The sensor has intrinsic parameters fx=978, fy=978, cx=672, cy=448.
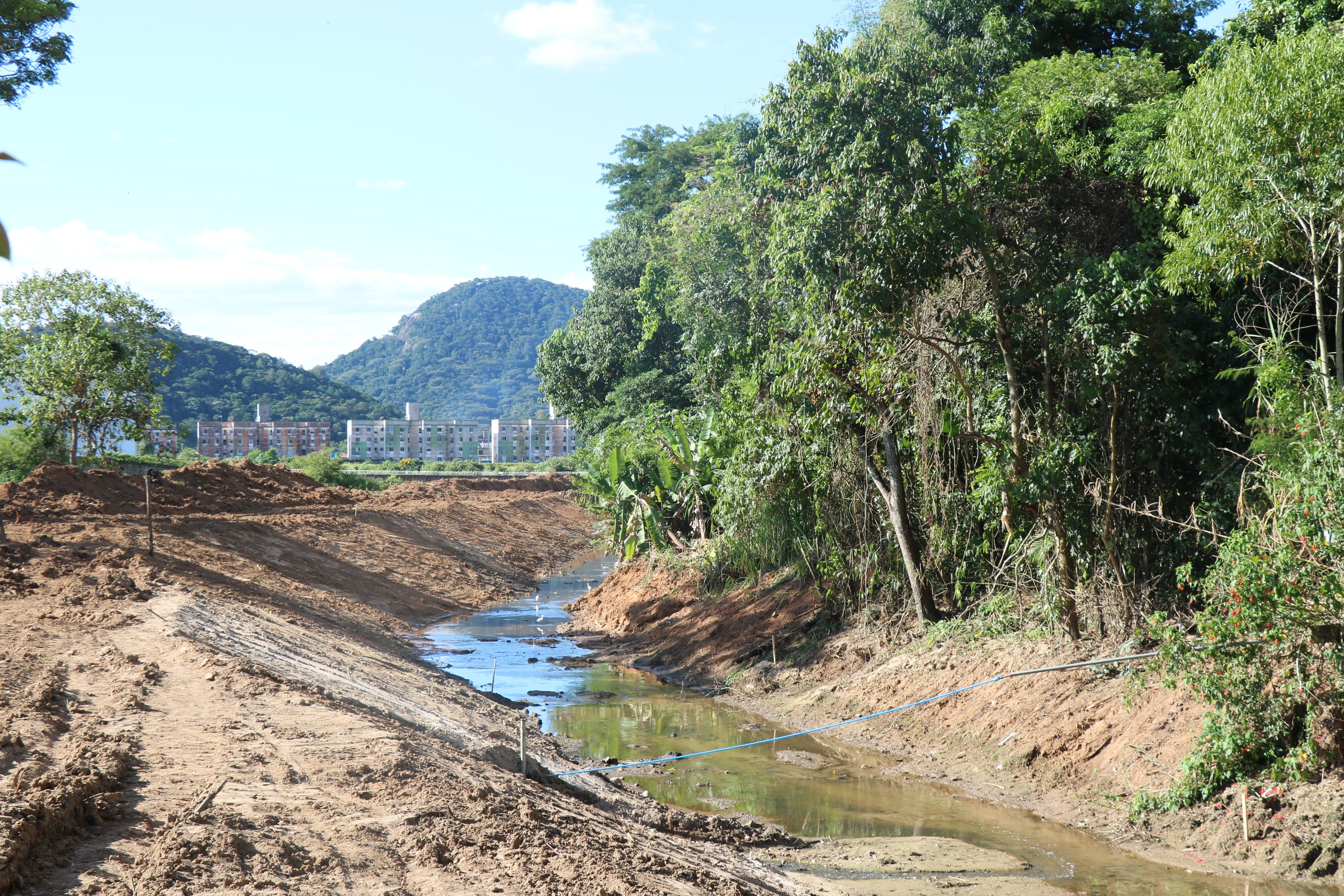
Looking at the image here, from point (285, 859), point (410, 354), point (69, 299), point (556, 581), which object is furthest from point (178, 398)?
point (410, 354)

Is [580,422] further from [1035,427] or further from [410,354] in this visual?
[410,354]

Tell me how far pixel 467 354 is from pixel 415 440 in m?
92.1

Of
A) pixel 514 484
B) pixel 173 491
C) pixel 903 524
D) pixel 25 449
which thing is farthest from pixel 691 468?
pixel 514 484

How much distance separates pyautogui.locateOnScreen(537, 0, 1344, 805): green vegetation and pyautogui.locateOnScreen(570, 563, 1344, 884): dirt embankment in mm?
323

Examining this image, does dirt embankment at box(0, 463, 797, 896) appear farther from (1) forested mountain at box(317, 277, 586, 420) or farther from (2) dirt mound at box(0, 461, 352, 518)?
(1) forested mountain at box(317, 277, 586, 420)

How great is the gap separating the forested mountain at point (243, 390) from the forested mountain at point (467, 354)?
47.8 m

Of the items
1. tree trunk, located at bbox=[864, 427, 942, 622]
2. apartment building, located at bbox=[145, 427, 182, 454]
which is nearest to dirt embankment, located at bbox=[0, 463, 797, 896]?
tree trunk, located at bbox=[864, 427, 942, 622]

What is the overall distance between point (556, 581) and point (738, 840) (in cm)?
1968

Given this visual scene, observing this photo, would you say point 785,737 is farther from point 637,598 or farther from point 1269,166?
point 637,598

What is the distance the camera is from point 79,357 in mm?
25578

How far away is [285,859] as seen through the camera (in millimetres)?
5289

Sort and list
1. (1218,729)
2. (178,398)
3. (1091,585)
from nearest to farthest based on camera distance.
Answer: (1218,729) → (1091,585) → (178,398)

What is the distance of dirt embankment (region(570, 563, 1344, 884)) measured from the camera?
705cm

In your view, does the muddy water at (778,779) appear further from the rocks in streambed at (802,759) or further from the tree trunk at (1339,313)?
the tree trunk at (1339,313)
